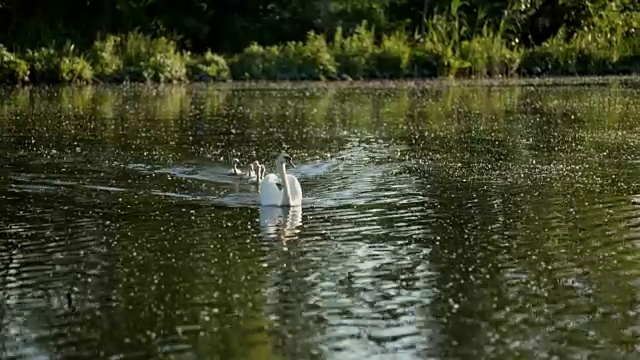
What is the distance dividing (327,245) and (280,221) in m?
1.76

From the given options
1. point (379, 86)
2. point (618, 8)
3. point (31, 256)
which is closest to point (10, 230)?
point (31, 256)

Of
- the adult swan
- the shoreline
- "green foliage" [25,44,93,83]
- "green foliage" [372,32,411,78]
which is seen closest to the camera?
the adult swan

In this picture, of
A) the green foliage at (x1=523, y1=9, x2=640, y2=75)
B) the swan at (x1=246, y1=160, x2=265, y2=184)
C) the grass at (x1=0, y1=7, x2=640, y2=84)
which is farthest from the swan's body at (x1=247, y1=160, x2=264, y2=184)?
the green foliage at (x1=523, y1=9, x2=640, y2=75)

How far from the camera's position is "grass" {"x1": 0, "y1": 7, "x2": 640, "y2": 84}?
42.3m

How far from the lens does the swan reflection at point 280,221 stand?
13738mm

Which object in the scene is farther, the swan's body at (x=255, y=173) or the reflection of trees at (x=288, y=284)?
the swan's body at (x=255, y=173)

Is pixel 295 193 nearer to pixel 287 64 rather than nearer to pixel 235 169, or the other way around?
pixel 235 169

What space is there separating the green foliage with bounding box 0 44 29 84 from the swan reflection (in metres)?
26.7

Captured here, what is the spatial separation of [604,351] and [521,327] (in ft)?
2.65

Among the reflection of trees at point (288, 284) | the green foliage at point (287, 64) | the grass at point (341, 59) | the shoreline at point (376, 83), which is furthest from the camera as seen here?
the green foliage at point (287, 64)

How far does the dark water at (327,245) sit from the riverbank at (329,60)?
55.7ft

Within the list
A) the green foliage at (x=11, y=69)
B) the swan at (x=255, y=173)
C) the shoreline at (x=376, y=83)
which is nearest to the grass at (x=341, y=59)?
the green foliage at (x=11, y=69)

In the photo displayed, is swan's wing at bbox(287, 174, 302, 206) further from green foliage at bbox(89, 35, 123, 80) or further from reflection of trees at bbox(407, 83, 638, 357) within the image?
green foliage at bbox(89, 35, 123, 80)

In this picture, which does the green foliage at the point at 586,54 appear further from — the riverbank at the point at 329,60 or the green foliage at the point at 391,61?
the green foliage at the point at 391,61
